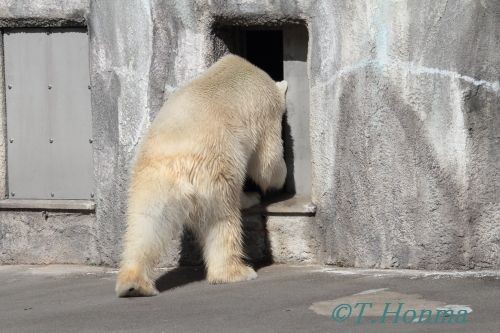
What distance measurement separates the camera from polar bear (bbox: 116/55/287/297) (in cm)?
624

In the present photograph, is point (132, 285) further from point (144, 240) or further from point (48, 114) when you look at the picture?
point (48, 114)

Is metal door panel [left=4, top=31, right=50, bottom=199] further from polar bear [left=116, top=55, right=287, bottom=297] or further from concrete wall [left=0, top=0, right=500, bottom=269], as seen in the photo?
polar bear [left=116, top=55, right=287, bottom=297]

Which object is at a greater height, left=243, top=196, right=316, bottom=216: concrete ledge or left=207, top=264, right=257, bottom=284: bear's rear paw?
left=243, top=196, right=316, bottom=216: concrete ledge

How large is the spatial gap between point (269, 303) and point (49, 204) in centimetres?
230

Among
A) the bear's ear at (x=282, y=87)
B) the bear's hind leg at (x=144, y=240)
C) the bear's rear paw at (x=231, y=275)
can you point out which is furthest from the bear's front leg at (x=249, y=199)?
the bear's hind leg at (x=144, y=240)

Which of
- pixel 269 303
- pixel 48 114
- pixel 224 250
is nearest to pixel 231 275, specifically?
pixel 224 250

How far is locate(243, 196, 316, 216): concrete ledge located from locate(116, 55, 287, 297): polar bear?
0.17m

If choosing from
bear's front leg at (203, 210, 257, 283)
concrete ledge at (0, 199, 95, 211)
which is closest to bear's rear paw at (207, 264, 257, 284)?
bear's front leg at (203, 210, 257, 283)

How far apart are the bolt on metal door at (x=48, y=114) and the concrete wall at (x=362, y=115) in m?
0.22

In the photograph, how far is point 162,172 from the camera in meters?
6.32

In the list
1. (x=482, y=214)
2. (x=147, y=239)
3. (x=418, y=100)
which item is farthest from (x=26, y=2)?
(x=482, y=214)

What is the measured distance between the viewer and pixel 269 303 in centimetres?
596

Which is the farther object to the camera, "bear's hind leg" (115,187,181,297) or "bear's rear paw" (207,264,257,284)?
"bear's rear paw" (207,264,257,284)

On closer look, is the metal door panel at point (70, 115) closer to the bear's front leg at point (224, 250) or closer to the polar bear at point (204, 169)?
the polar bear at point (204, 169)
